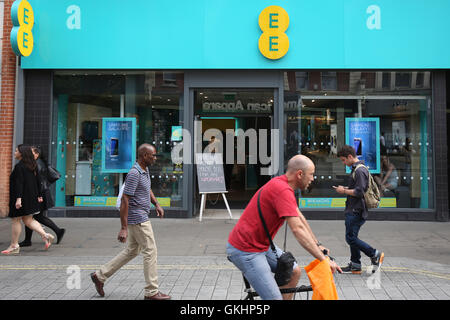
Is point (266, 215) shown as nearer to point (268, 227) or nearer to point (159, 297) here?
point (268, 227)

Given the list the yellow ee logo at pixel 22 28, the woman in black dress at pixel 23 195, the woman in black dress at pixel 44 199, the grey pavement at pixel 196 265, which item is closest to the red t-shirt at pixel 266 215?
the grey pavement at pixel 196 265

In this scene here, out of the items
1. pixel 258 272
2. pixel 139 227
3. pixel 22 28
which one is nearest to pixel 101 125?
pixel 22 28

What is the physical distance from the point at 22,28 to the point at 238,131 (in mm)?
6716

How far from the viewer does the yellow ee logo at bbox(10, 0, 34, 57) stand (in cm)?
973

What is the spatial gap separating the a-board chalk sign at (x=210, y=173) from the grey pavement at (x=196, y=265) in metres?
1.20

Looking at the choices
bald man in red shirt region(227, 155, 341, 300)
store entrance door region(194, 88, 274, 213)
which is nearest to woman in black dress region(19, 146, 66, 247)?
store entrance door region(194, 88, 274, 213)

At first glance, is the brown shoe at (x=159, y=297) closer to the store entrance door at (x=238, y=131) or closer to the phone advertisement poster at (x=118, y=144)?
the phone advertisement poster at (x=118, y=144)

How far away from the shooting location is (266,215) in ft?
11.0

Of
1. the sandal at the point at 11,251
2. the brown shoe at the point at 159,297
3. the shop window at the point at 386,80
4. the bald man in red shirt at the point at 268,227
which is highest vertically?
the shop window at the point at 386,80

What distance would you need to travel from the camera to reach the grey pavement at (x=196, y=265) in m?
5.14

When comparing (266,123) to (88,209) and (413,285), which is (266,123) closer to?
(88,209)

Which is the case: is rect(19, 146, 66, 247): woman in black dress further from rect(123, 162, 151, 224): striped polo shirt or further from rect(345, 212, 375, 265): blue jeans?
rect(345, 212, 375, 265): blue jeans

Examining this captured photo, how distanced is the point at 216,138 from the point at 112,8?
15.0ft

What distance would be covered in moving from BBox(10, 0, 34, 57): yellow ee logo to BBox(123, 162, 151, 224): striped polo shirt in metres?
6.79
